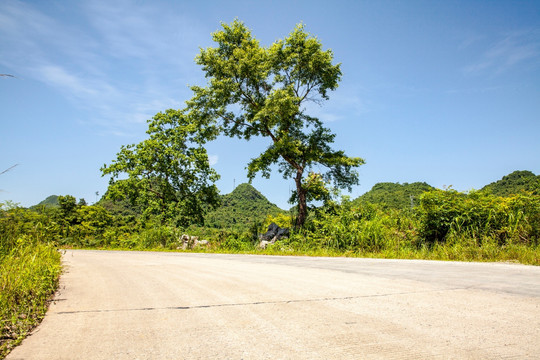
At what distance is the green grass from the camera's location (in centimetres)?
241

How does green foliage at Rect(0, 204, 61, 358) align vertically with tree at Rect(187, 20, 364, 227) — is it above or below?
below

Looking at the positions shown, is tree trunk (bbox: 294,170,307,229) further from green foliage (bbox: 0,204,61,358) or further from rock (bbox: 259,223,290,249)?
green foliage (bbox: 0,204,61,358)

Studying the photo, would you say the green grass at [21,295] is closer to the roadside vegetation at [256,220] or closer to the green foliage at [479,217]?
the roadside vegetation at [256,220]

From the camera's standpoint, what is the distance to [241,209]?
63875 millimetres

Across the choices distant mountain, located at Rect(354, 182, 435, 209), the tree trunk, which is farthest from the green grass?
distant mountain, located at Rect(354, 182, 435, 209)

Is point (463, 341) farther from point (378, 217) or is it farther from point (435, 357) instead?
point (378, 217)

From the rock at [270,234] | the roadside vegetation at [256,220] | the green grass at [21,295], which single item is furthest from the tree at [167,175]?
the green grass at [21,295]

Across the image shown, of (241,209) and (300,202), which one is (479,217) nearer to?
(300,202)

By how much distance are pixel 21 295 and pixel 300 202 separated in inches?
548

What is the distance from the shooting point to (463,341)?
206 cm

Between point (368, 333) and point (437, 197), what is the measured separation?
325 inches

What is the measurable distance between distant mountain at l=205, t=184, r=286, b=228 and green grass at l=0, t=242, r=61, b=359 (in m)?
43.5

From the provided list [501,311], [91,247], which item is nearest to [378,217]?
[501,311]

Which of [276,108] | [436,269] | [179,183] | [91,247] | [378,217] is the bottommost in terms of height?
[91,247]
